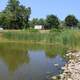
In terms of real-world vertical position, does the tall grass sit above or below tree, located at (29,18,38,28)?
below

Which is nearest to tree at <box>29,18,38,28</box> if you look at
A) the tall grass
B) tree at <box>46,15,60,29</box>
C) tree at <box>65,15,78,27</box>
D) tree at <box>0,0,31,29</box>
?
tree at <box>46,15,60,29</box>

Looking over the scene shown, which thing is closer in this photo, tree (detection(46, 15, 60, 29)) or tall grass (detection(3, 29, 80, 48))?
tall grass (detection(3, 29, 80, 48))

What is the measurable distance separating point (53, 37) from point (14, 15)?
27.4 metres

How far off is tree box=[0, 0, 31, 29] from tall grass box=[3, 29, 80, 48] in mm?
19291

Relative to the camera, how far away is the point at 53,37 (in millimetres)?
36094

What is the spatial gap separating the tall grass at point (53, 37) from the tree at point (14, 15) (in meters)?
19.3

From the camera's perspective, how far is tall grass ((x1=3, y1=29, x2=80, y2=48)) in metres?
28.4

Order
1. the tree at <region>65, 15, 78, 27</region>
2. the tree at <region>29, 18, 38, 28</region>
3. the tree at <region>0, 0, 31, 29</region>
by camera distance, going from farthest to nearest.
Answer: the tree at <region>29, 18, 38, 28</region>, the tree at <region>65, 15, 78, 27</region>, the tree at <region>0, 0, 31, 29</region>

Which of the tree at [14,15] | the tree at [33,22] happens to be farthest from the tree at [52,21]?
the tree at [14,15]

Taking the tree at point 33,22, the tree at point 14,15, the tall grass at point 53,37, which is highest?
the tree at point 14,15

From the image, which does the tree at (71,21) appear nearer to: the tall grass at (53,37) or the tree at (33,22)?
the tree at (33,22)

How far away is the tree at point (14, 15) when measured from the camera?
61.8m

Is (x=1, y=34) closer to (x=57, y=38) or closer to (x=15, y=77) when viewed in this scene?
(x=57, y=38)

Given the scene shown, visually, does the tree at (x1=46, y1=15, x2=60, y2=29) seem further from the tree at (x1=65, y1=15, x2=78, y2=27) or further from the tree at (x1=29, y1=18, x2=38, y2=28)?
the tree at (x1=29, y1=18, x2=38, y2=28)
